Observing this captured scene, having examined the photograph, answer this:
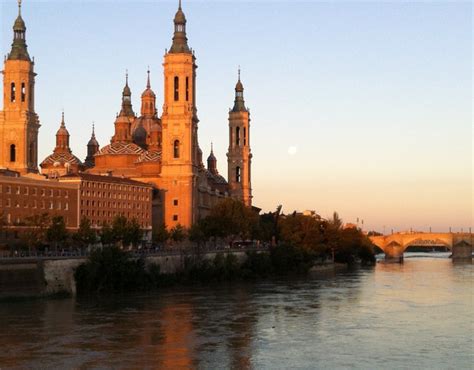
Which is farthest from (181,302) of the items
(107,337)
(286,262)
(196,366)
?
(286,262)

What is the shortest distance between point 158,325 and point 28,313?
7.71 m

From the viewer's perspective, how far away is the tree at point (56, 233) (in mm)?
68438

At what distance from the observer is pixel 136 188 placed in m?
98.4

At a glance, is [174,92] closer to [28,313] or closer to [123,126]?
[123,126]

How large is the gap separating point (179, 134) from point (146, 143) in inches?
706

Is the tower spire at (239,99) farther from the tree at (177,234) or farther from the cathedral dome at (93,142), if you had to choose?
the tree at (177,234)

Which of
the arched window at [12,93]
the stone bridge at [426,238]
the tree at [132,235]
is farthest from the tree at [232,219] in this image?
the stone bridge at [426,238]

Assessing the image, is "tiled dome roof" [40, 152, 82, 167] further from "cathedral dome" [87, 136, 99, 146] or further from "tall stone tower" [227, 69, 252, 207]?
"tall stone tower" [227, 69, 252, 207]

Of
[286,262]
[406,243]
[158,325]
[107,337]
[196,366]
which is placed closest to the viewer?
[196,366]

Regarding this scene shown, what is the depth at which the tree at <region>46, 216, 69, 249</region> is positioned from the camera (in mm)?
68438

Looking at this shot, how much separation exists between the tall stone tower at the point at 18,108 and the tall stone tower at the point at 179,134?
15.1m

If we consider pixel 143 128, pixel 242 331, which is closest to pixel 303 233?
pixel 143 128

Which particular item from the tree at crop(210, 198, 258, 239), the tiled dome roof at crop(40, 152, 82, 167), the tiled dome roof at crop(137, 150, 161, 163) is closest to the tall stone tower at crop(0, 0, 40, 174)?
the tiled dome roof at crop(137, 150, 161, 163)

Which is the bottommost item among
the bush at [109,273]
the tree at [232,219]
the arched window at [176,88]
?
the bush at [109,273]
